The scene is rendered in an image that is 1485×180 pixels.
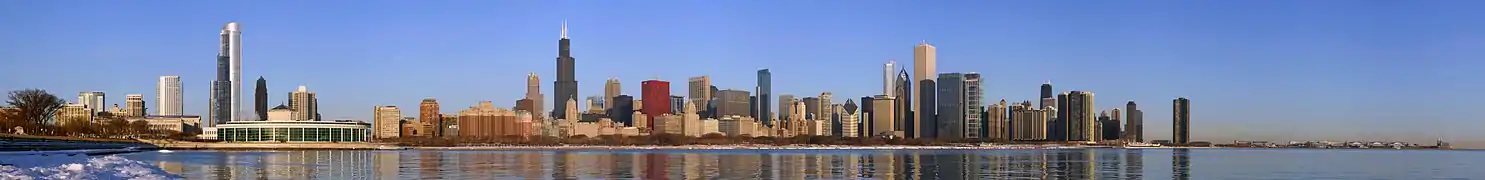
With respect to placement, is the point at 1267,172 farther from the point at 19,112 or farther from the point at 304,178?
the point at 19,112

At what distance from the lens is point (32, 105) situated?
117938mm

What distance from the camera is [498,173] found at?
161 ft

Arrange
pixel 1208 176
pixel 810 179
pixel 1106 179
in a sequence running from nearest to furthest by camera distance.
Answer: pixel 810 179, pixel 1106 179, pixel 1208 176

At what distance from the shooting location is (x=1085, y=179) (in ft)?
150

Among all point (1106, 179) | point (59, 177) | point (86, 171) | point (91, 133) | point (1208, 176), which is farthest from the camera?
point (91, 133)

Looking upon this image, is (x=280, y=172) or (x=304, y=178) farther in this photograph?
(x=280, y=172)

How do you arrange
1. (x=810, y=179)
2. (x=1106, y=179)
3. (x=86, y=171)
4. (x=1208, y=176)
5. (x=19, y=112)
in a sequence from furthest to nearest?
(x=19, y=112)
(x=1208, y=176)
(x=1106, y=179)
(x=810, y=179)
(x=86, y=171)

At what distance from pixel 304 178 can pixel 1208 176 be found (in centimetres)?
3028

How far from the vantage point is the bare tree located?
118 m

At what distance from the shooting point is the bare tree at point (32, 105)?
11781 cm

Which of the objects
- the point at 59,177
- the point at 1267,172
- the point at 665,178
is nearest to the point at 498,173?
the point at 665,178

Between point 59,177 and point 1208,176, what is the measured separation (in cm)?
3654

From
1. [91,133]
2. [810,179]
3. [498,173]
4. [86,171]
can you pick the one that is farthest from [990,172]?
[91,133]

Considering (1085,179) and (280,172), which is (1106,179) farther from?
(280,172)
